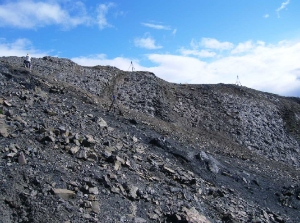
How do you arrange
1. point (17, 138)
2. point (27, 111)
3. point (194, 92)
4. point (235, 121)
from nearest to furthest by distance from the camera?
point (17, 138), point (27, 111), point (235, 121), point (194, 92)

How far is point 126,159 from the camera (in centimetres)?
1134

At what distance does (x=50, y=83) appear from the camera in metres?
17.6

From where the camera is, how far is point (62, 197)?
322 inches

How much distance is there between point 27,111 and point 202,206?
24.6 feet

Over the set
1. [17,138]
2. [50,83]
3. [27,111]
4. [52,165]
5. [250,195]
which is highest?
[50,83]

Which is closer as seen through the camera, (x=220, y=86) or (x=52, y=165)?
(x=52, y=165)

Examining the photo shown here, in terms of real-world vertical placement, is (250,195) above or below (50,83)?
below

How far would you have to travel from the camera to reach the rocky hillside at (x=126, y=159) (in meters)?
8.41

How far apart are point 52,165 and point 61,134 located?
1964 millimetres

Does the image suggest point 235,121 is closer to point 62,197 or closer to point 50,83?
point 50,83

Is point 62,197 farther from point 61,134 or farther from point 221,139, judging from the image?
point 221,139

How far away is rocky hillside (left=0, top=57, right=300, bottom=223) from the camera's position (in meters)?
8.41

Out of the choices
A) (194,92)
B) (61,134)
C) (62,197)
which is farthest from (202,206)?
(194,92)

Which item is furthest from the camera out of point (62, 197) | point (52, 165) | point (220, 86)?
point (220, 86)
